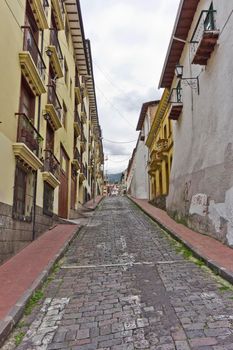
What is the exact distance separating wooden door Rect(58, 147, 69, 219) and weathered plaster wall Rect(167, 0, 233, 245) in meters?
6.53

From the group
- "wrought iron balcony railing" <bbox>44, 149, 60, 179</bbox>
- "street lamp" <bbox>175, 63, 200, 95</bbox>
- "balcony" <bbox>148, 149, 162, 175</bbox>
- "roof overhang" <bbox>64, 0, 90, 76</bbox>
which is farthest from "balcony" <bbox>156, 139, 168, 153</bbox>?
"wrought iron balcony railing" <bbox>44, 149, 60, 179</bbox>

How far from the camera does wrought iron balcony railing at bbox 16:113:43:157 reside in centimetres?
903

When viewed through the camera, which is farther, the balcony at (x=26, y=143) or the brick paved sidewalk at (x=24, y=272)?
the balcony at (x=26, y=143)

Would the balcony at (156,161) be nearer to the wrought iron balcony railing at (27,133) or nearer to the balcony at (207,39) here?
the balcony at (207,39)

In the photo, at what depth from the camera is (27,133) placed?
965 cm

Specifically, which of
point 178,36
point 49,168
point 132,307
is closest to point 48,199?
point 49,168

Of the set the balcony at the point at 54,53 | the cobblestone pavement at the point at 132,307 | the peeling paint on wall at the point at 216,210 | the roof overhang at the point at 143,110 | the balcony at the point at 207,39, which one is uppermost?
the roof overhang at the point at 143,110

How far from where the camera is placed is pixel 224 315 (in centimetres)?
444

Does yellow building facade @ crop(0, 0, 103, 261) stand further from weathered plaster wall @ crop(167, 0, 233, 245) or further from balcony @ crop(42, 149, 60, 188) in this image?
weathered plaster wall @ crop(167, 0, 233, 245)

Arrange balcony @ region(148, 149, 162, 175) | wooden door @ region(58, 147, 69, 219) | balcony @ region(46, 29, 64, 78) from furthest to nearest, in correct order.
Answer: balcony @ region(148, 149, 162, 175)
wooden door @ region(58, 147, 69, 219)
balcony @ region(46, 29, 64, 78)

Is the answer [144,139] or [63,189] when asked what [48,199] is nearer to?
[63,189]

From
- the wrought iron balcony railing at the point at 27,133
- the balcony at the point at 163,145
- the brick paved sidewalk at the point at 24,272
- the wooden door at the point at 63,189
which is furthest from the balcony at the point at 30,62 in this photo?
the balcony at the point at 163,145

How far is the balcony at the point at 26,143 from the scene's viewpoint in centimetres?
872

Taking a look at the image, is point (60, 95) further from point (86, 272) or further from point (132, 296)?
point (132, 296)
